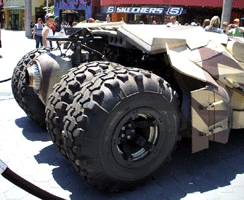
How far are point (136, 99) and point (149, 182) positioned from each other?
0.99 m

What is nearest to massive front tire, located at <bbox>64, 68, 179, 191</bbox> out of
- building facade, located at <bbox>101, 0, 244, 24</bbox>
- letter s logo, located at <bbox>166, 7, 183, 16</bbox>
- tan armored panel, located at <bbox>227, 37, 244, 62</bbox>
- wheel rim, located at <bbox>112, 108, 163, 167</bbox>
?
wheel rim, located at <bbox>112, 108, 163, 167</bbox>

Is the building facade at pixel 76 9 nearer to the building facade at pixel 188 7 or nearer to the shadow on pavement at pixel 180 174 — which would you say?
the building facade at pixel 188 7

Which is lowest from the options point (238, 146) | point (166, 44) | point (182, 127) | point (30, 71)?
point (238, 146)

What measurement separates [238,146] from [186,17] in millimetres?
24271

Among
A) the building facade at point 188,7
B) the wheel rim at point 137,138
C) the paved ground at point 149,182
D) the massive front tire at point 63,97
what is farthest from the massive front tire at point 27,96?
the building facade at point 188,7

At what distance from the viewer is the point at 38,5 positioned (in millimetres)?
41844

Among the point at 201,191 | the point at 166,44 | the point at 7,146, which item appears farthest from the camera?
the point at 7,146

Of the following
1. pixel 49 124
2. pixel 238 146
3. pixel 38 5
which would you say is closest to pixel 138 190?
pixel 49 124

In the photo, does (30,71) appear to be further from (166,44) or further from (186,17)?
(186,17)

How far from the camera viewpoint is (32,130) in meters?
4.57

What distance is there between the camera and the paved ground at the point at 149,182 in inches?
118

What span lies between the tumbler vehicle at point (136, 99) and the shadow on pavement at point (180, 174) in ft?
0.60

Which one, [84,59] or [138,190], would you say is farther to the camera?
[84,59]

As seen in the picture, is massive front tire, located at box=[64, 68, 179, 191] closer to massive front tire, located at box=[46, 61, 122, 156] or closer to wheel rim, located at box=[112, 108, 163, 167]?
wheel rim, located at box=[112, 108, 163, 167]
